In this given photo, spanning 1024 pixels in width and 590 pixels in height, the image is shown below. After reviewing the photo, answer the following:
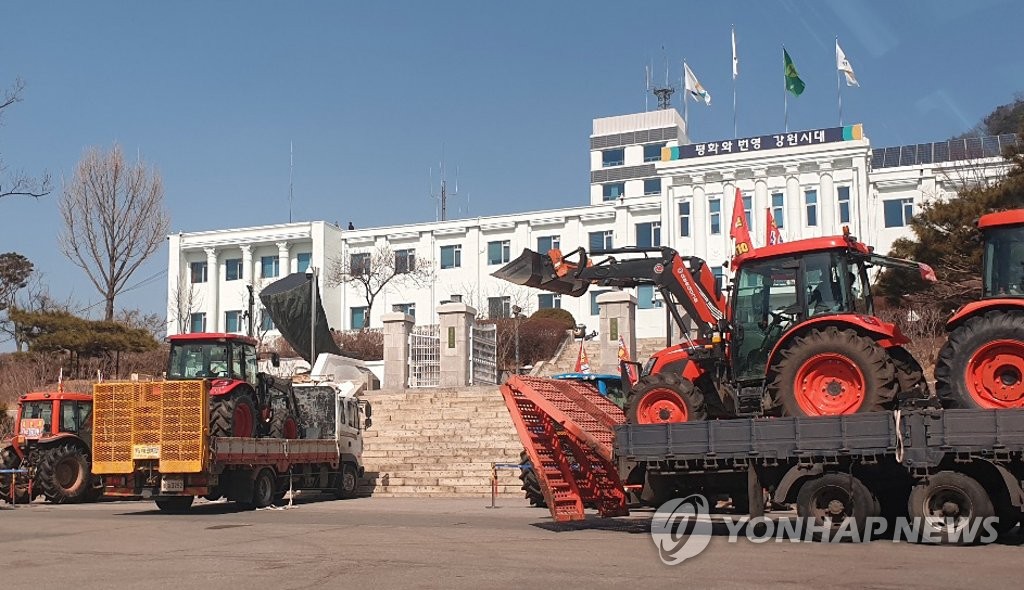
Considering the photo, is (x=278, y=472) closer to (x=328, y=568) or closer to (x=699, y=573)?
(x=328, y=568)

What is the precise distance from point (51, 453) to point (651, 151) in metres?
66.2

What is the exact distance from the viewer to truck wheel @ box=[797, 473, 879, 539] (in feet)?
38.6

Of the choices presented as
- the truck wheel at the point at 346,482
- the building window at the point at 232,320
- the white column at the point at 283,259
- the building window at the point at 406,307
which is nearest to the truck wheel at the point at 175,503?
the truck wheel at the point at 346,482

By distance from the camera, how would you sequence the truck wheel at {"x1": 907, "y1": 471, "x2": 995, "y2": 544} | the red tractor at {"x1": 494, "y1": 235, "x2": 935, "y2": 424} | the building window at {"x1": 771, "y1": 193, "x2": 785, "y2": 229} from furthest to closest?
the building window at {"x1": 771, "y1": 193, "x2": 785, "y2": 229}, the red tractor at {"x1": 494, "y1": 235, "x2": 935, "y2": 424}, the truck wheel at {"x1": 907, "y1": 471, "x2": 995, "y2": 544}

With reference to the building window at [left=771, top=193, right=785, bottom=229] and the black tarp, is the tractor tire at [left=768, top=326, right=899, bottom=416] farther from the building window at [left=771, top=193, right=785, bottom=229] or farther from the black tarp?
the building window at [left=771, top=193, right=785, bottom=229]

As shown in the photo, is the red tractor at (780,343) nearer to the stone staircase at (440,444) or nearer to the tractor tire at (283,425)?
the stone staircase at (440,444)

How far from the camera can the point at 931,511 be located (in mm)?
11375

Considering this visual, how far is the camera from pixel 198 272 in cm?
6612

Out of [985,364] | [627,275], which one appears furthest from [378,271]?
[985,364]

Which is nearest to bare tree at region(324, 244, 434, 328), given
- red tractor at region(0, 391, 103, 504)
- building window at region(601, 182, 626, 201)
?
building window at region(601, 182, 626, 201)

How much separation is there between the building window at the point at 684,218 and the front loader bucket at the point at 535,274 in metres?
39.4

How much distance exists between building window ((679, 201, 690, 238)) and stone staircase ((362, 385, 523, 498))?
25750mm

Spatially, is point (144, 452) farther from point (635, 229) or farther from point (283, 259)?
point (283, 259)

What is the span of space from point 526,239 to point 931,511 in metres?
48.4
